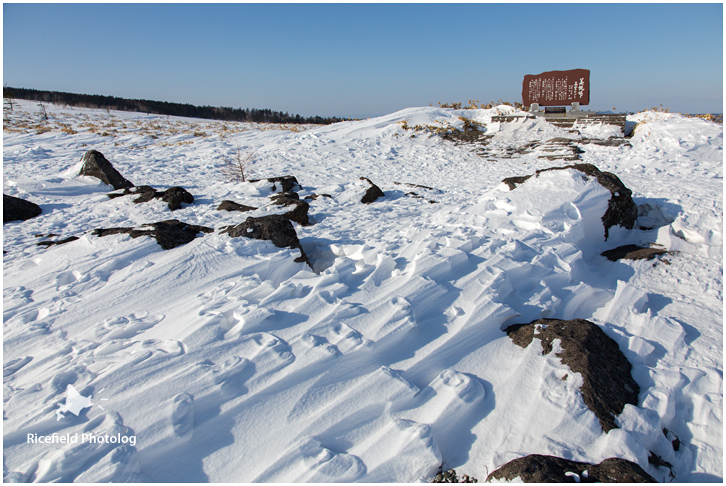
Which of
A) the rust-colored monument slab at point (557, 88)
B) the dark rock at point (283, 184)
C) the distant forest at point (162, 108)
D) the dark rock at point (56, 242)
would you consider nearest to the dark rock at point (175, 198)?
the dark rock at point (283, 184)

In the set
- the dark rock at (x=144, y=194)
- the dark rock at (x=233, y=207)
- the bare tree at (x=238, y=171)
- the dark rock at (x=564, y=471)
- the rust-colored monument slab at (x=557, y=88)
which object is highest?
the rust-colored monument slab at (x=557, y=88)

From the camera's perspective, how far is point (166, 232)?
402 centimetres

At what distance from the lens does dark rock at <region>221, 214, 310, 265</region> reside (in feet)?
12.7

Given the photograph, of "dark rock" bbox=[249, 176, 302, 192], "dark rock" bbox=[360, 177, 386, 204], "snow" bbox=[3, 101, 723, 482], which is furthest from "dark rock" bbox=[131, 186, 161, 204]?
"dark rock" bbox=[360, 177, 386, 204]

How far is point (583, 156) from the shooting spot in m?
10.2

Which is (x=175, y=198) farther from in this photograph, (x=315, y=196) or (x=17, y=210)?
(x=315, y=196)

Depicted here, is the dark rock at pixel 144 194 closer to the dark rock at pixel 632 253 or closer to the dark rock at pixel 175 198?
the dark rock at pixel 175 198

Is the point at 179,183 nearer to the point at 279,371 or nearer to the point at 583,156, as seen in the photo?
the point at 279,371

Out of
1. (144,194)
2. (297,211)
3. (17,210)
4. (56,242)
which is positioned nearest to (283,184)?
A: (297,211)

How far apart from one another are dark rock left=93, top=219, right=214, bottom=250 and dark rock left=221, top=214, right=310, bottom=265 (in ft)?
1.52

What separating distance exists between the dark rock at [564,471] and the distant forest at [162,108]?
101ft

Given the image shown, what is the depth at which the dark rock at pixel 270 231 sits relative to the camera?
3865 mm

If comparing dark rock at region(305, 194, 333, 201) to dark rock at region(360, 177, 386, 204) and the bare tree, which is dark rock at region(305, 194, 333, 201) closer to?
dark rock at region(360, 177, 386, 204)

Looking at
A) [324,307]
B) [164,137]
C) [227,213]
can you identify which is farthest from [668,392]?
[164,137]
